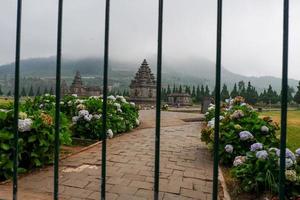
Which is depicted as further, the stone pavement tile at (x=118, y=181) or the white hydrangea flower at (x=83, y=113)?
the white hydrangea flower at (x=83, y=113)

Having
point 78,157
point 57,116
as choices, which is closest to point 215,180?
point 57,116

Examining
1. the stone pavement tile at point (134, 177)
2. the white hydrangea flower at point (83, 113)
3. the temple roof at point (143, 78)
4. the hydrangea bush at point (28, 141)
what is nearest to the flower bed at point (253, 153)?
the stone pavement tile at point (134, 177)

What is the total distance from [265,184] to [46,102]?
7027mm

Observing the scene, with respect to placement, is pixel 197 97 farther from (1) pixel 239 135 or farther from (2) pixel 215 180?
(2) pixel 215 180

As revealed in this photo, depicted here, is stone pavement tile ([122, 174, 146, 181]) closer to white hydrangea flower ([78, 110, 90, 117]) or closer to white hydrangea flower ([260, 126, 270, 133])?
white hydrangea flower ([260, 126, 270, 133])

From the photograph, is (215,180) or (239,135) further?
(239,135)

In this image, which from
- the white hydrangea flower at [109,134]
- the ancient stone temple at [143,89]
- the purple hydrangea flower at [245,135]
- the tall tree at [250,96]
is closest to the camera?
the purple hydrangea flower at [245,135]

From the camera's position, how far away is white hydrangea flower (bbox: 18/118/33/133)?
152 inches

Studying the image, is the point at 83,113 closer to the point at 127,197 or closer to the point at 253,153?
the point at 127,197

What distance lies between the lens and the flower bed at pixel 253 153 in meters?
3.12

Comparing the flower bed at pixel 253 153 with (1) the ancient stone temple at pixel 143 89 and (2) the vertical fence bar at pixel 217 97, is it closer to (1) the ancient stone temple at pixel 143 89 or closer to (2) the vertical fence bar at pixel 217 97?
(2) the vertical fence bar at pixel 217 97

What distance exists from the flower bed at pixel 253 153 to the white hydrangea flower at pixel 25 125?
272 centimetres

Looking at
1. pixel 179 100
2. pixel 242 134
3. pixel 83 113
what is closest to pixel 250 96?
pixel 179 100

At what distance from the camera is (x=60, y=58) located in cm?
164
